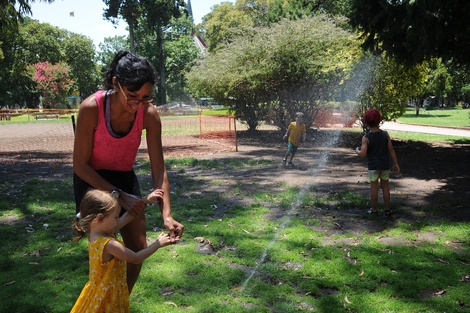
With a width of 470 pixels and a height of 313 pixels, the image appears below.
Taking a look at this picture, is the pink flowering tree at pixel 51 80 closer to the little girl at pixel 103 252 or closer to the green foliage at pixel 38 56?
the green foliage at pixel 38 56

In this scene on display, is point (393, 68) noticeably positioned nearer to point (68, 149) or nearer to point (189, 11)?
point (68, 149)

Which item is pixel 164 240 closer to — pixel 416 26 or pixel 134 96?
pixel 134 96

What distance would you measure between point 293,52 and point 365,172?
25.7ft

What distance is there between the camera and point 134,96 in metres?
2.72

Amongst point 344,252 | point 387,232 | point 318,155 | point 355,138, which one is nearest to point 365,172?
point 318,155

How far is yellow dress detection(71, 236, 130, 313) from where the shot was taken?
2719 millimetres

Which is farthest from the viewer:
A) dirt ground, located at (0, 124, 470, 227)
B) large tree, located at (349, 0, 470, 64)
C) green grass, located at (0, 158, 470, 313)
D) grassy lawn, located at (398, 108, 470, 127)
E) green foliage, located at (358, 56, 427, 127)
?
grassy lawn, located at (398, 108, 470, 127)

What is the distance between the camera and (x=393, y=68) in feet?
49.4

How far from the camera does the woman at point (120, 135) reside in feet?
8.96

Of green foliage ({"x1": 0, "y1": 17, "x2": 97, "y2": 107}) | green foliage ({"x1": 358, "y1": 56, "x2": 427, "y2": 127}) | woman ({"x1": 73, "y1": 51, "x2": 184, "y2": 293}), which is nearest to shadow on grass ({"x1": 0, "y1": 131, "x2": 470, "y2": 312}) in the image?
woman ({"x1": 73, "y1": 51, "x2": 184, "y2": 293})

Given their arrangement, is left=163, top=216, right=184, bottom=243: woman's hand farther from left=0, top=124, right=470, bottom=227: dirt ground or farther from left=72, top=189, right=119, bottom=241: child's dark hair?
left=0, top=124, right=470, bottom=227: dirt ground

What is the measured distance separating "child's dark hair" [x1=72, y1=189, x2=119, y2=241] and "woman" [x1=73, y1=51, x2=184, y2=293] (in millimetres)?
96

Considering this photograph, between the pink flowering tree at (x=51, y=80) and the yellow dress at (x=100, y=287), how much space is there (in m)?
51.2

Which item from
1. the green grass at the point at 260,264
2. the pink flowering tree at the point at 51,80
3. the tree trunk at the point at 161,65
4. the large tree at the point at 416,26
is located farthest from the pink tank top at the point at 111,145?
the tree trunk at the point at 161,65
